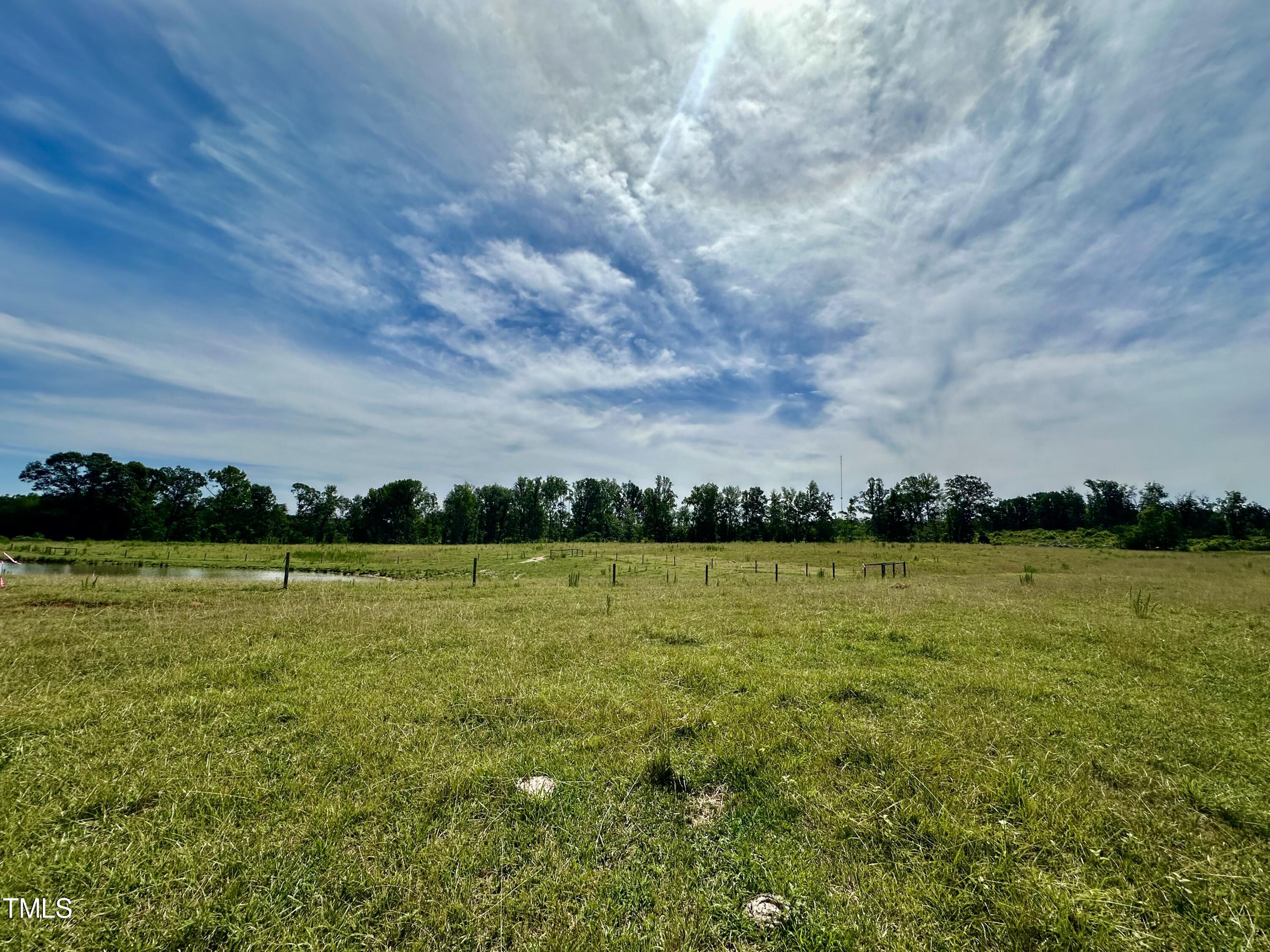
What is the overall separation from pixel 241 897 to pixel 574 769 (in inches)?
123

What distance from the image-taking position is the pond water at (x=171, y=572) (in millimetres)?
33094

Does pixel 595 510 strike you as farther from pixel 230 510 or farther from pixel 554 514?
pixel 230 510

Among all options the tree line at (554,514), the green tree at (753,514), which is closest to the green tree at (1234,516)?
the tree line at (554,514)

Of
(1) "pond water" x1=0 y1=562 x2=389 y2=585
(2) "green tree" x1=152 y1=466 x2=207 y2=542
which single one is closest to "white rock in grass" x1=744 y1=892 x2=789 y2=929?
(1) "pond water" x1=0 y1=562 x2=389 y2=585

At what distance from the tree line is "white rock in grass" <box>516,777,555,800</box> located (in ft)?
339

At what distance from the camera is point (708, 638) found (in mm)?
12406

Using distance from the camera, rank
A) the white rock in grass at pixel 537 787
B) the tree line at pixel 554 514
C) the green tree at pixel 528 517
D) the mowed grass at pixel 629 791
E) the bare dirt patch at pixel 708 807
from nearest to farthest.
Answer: the mowed grass at pixel 629 791 → the bare dirt patch at pixel 708 807 → the white rock in grass at pixel 537 787 → the tree line at pixel 554 514 → the green tree at pixel 528 517

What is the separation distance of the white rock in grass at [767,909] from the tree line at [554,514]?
10425 cm

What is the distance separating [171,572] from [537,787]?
164 ft

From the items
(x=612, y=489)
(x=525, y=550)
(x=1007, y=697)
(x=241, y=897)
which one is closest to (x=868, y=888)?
(x=241, y=897)

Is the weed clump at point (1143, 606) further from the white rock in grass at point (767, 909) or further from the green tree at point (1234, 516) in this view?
the green tree at point (1234, 516)

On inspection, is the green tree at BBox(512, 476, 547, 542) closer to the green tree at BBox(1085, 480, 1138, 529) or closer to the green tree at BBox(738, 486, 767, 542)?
the green tree at BBox(738, 486, 767, 542)

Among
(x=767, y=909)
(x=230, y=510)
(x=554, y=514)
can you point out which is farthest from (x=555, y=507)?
(x=767, y=909)

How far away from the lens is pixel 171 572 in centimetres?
3841
